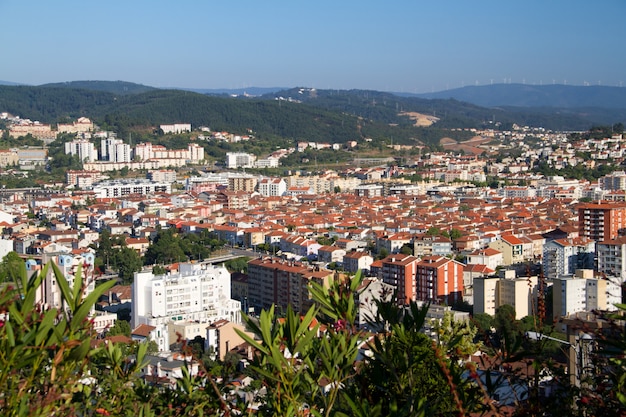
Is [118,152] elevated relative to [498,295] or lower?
elevated

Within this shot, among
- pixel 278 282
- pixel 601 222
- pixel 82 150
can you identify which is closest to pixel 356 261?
pixel 278 282

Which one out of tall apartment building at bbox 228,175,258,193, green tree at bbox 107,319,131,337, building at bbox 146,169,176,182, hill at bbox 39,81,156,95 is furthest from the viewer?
hill at bbox 39,81,156,95

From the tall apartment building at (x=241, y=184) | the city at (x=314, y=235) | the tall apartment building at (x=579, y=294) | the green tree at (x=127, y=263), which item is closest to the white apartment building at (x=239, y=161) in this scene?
the city at (x=314, y=235)

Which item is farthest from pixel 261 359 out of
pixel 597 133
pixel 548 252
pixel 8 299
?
pixel 597 133

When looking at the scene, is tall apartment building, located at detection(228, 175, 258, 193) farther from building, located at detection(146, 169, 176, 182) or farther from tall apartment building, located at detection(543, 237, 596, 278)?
tall apartment building, located at detection(543, 237, 596, 278)

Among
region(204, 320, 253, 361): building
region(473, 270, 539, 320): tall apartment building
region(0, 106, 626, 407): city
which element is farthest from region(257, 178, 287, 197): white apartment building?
region(204, 320, 253, 361): building

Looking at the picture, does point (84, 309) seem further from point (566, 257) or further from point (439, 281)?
point (566, 257)

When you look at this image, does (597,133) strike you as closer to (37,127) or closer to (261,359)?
(37,127)
